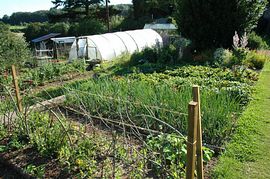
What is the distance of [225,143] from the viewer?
148 inches

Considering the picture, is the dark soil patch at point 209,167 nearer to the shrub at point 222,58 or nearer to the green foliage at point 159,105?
the green foliage at point 159,105

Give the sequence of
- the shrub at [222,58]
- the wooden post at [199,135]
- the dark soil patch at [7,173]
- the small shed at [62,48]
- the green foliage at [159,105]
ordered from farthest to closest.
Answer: the small shed at [62,48] < the shrub at [222,58] < the green foliage at [159,105] < the dark soil patch at [7,173] < the wooden post at [199,135]

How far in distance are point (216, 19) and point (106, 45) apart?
5621 millimetres

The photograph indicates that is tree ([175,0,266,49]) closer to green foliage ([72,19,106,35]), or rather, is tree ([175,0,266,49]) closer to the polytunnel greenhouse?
the polytunnel greenhouse

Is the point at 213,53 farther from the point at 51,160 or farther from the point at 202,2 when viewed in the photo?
the point at 51,160

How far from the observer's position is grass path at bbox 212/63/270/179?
10.3 feet

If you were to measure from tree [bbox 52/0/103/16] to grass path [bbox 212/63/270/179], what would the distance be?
28536 millimetres

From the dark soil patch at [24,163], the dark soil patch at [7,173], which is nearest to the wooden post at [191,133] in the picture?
the dark soil patch at [24,163]

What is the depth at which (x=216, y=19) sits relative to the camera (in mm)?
10891

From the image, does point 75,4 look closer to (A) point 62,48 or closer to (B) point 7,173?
(A) point 62,48

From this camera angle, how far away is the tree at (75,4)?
101 feet

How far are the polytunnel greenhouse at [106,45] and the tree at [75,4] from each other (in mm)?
16151

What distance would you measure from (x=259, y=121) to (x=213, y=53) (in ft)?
20.3

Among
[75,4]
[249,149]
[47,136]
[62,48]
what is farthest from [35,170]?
[75,4]
